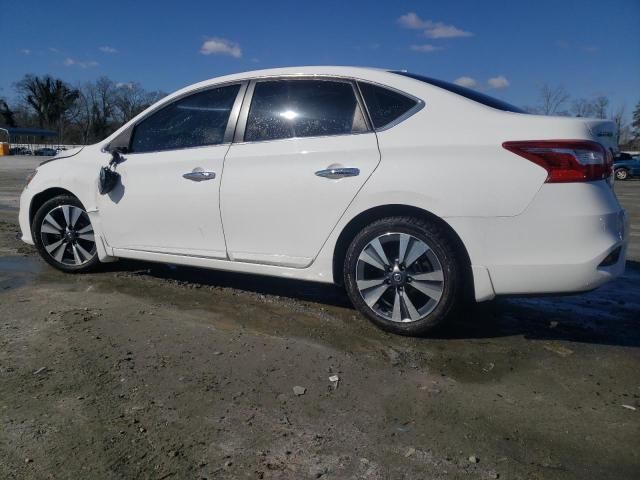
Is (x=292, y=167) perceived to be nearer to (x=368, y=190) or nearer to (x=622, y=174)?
(x=368, y=190)

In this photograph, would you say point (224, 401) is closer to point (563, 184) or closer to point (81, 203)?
point (563, 184)

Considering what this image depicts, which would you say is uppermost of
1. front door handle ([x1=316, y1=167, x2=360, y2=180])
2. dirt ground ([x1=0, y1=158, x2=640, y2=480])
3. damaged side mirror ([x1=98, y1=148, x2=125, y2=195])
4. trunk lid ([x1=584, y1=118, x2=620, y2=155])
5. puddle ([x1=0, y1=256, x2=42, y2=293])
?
trunk lid ([x1=584, y1=118, x2=620, y2=155])

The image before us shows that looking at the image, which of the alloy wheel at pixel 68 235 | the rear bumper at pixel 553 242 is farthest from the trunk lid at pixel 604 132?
the alloy wheel at pixel 68 235

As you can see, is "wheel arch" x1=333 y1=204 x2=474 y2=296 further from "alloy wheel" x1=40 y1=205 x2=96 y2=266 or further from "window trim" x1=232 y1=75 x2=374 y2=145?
"alloy wheel" x1=40 y1=205 x2=96 y2=266

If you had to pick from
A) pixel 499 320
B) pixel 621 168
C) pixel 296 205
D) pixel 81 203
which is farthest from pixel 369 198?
pixel 621 168

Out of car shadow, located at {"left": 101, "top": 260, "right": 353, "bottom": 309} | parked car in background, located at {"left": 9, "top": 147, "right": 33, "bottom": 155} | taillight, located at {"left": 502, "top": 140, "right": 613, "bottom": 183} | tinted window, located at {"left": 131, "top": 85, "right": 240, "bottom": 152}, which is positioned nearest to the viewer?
taillight, located at {"left": 502, "top": 140, "right": 613, "bottom": 183}

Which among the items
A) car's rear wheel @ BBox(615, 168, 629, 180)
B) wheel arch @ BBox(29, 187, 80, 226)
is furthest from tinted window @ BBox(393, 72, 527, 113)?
car's rear wheel @ BBox(615, 168, 629, 180)

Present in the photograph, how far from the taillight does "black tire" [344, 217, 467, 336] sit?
2.18 ft

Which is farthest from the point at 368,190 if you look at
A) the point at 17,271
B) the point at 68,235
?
the point at 17,271

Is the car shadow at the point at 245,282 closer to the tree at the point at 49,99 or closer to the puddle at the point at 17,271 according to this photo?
the puddle at the point at 17,271

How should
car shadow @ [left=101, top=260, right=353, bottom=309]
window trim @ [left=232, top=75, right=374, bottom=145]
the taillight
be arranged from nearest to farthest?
the taillight < window trim @ [left=232, top=75, right=374, bottom=145] < car shadow @ [left=101, top=260, right=353, bottom=309]

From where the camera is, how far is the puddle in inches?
177

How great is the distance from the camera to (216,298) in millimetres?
4230

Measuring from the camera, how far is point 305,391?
267 cm
